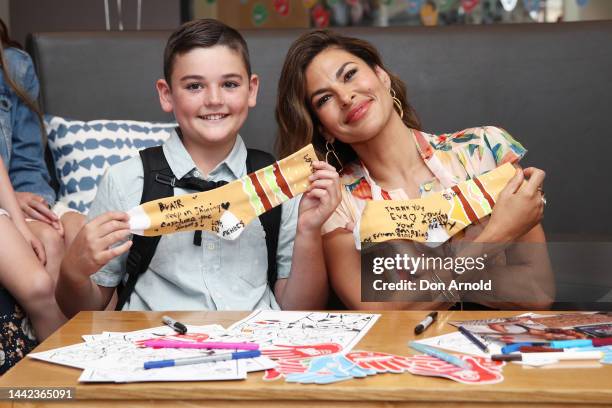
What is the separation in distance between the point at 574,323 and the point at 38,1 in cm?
354

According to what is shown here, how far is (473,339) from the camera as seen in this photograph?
1.08 m

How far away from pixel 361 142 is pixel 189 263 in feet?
1.57

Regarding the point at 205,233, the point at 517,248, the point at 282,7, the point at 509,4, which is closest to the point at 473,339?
the point at 517,248

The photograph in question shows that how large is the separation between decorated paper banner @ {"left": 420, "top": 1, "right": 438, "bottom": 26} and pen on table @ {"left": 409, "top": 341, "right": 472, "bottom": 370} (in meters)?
3.28

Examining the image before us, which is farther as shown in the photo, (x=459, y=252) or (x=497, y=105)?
(x=497, y=105)

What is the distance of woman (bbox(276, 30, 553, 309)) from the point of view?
171cm

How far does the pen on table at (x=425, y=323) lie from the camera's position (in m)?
1.15

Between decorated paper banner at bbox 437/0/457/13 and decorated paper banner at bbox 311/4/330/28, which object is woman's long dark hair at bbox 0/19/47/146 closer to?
decorated paper banner at bbox 311/4/330/28

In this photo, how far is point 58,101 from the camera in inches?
97.7

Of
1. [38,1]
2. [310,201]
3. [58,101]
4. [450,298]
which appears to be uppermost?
[38,1]

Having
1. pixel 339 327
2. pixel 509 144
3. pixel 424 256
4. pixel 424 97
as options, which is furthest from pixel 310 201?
pixel 424 97

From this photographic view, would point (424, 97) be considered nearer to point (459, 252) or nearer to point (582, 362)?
point (459, 252)

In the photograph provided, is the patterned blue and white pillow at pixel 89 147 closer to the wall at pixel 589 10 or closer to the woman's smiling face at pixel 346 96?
the woman's smiling face at pixel 346 96

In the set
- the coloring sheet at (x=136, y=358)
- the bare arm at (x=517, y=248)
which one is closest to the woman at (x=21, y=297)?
the coloring sheet at (x=136, y=358)
